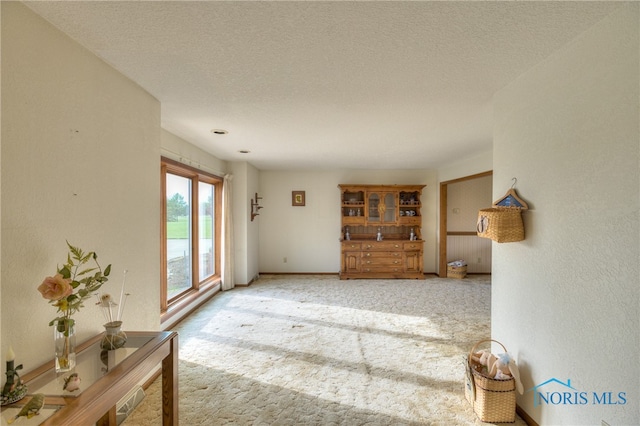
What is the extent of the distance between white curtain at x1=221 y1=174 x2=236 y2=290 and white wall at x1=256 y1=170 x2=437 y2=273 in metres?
1.30

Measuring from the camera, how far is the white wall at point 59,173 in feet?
4.15

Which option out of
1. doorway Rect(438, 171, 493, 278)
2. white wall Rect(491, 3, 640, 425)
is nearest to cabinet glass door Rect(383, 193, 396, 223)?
doorway Rect(438, 171, 493, 278)

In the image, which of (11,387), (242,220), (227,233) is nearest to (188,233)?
(227,233)

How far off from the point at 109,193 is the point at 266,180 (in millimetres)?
4472

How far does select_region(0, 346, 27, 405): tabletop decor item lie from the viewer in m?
1.11

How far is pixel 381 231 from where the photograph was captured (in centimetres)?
634

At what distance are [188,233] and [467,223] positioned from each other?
A: 5.68 meters

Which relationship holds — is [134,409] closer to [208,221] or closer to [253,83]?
[253,83]

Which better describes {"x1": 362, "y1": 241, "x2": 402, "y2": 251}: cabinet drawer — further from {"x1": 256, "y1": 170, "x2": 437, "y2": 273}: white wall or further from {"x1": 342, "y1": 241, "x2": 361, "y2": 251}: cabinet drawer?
{"x1": 256, "y1": 170, "x2": 437, "y2": 273}: white wall

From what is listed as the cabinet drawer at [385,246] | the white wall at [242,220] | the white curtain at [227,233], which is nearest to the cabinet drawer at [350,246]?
the cabinet drawer at [385,246]

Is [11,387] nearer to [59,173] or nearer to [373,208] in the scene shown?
[59,173]

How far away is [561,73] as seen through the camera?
159 cm

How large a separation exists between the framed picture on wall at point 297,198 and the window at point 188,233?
5.68 ft

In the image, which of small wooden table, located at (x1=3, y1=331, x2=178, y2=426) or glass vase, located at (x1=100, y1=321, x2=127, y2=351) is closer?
small wooden table, located at (x1=3, y1=331, x2=178, y2=426)
